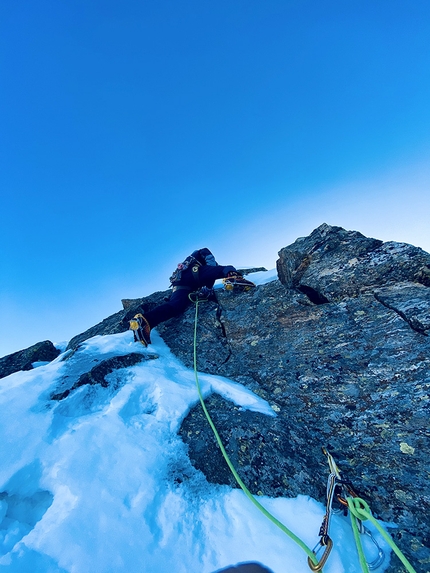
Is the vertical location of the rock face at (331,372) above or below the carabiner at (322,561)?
above

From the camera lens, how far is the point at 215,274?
7250mm

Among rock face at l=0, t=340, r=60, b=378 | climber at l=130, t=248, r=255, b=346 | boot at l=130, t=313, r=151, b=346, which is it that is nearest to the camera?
boot at l=130, t=313, r=151, b=346

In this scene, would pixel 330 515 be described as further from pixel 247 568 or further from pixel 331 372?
pixel 331 372

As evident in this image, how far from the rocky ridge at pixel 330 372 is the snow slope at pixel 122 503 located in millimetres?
267

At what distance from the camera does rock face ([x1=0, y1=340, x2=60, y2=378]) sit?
22.4 ft

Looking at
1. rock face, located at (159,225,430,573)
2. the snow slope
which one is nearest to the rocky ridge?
rock face, located at (159,225,430,573)

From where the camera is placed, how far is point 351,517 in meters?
2.22

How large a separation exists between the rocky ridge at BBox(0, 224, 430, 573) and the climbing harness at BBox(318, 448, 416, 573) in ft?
0.48

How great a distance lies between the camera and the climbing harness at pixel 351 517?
187 centimetres

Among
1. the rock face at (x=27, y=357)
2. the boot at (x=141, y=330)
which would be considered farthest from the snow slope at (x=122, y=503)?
the rock face at (x=27, y=357)

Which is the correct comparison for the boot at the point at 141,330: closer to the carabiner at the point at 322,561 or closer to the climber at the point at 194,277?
the climber at the point at 194,277

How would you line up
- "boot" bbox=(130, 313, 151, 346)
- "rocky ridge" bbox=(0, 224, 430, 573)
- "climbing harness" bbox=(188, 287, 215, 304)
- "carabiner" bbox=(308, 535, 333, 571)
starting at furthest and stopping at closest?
"climbing harness" bbox=(188, 287, 215, 304), "boot" bbox=(130, 313, 151, 346), "rocky ridge" bbox=(0, 224, 430, 573), "carabiner" bbox=(308, 535, 333, 571)

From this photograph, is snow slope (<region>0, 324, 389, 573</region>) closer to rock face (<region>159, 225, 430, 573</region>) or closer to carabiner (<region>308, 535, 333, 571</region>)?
carabiner (<region>308, 535, 333, 571</region>)

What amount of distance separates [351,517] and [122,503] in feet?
6.05
